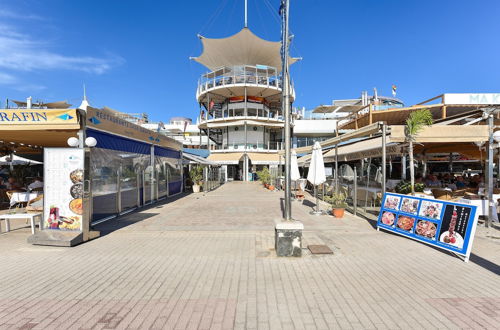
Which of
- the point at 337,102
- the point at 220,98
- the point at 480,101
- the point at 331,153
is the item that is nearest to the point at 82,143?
the point at 331,153

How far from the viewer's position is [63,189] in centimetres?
590

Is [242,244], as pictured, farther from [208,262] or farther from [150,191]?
[150,191]

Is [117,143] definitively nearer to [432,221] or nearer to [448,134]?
[432,221]

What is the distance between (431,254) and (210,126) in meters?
32.2

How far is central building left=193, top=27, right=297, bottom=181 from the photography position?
33.4 metres

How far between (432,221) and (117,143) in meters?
9.61

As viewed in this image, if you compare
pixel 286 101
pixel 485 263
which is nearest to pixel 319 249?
pixel 485 263

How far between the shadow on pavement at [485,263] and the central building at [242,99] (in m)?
27.8

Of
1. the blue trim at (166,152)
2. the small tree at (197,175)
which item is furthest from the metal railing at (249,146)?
the blue trim at (166,152)

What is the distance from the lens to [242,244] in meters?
5.66

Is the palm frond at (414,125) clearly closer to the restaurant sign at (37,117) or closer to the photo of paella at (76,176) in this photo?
the photo of paella at (76,176)

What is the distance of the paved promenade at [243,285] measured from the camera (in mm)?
2828

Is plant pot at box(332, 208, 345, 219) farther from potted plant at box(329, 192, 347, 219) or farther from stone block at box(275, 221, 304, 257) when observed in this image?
stone block at box(275, 221, 304, 257)

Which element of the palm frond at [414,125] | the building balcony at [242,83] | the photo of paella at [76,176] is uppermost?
the building balcony at [242,83]
